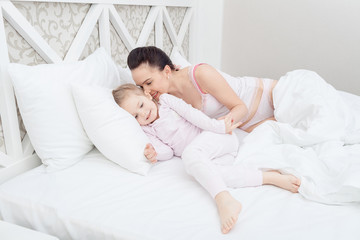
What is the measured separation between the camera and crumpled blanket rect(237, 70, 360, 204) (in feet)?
3.33

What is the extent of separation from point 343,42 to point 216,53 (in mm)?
966

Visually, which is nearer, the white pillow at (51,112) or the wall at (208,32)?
the white pillow at (51,112)

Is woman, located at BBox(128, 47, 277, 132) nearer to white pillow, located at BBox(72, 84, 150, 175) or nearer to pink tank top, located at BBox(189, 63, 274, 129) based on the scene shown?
pink tank top, located at BBox(189, 63, 274, 129)

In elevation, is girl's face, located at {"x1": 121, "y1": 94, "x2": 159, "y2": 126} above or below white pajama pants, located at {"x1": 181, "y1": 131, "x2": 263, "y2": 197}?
above

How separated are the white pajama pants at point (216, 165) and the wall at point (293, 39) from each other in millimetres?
1562

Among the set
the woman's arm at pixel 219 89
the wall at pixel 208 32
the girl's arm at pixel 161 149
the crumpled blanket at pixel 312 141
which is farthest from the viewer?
the wall at pixel 208 32

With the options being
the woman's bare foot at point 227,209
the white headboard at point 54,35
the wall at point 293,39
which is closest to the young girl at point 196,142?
the woman's bare foot at point 227,209

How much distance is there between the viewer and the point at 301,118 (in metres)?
1.43

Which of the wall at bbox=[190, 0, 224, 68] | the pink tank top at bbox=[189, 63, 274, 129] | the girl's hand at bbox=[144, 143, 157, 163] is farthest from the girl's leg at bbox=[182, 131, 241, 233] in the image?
the wall at bbox=[190, 0, 224, 68]

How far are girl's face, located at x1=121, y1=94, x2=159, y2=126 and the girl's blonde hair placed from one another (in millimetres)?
14

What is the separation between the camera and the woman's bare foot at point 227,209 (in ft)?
2.87

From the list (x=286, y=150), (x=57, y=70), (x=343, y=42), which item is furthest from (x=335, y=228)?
(x=343, y=42)

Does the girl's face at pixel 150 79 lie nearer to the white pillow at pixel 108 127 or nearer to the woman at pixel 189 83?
the woman at pixel 189 83

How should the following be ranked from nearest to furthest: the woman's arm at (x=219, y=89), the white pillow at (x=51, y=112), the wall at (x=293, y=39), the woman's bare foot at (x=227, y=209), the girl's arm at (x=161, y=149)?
1. the woman's bare foot at (x=227, y=209)
2. the white pillow at (x=51, y=112)
3. the girl's arm at (x=161, y=149)
4. the woman's arm at (x=219, y=89)
5. the wall at (x=293, y=39)
